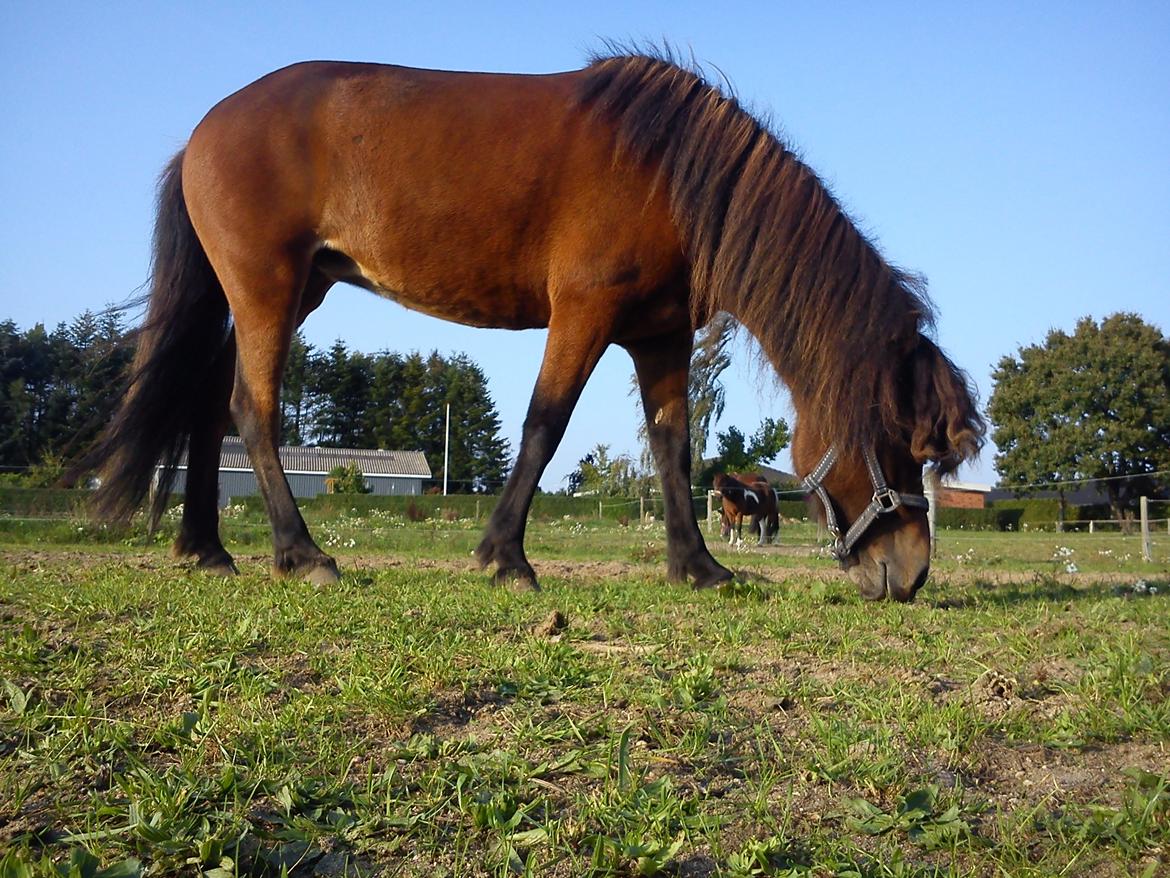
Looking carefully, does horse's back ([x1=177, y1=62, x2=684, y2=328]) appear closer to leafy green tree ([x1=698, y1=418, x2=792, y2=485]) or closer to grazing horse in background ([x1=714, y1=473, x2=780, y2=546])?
grazing horse in background ([x1=714, y1=473, x2=780, y2=546])

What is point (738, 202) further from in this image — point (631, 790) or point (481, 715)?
point (631, 790)

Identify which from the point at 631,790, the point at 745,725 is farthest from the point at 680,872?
the point at 745,725

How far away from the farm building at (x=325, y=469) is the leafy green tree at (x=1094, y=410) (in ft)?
112

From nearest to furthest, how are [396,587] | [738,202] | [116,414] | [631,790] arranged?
1. [631,790]
2. [396,587]
3. [738,202]
4. [116,414]

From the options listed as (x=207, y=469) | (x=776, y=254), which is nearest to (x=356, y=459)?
(x=207, y=469)

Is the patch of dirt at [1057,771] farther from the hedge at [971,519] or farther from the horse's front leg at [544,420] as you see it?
the hedge at [971,519]

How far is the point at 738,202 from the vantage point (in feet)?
16.1

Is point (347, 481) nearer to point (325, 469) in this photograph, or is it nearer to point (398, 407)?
point (325, 469)

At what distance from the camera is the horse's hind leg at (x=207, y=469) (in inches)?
227

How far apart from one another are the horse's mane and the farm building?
47712mm

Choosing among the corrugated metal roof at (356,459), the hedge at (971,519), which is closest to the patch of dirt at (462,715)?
the hedge at (971,519)

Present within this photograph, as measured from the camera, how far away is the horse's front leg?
189 inches

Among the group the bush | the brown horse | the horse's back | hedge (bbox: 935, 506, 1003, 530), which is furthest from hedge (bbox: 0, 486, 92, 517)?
hedge (bbox: 935, 506, 1003, 530)

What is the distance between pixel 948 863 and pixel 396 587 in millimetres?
3283
